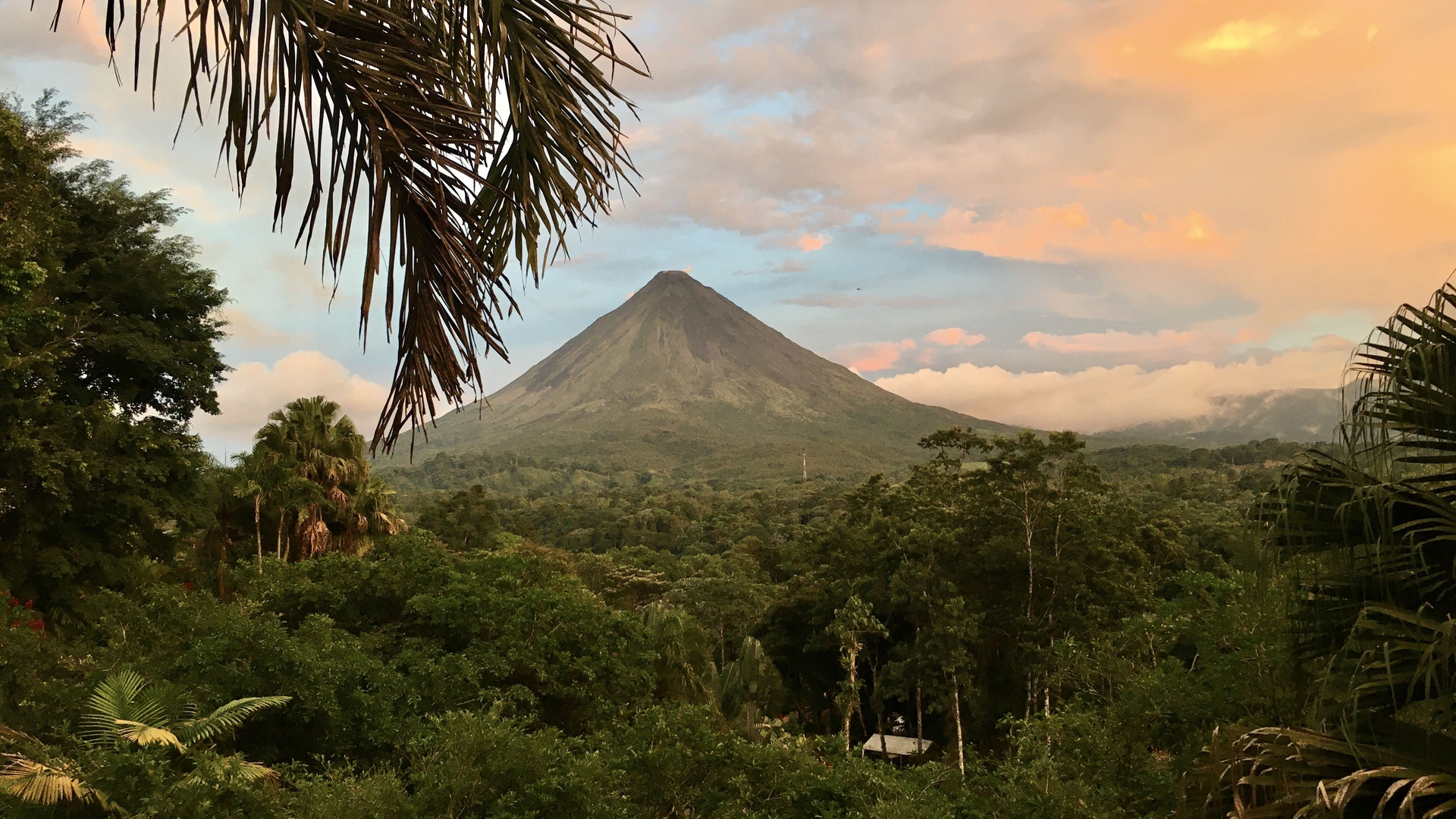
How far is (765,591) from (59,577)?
23.1 metres

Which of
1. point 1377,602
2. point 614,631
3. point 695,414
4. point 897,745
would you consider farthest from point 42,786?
point 695,414

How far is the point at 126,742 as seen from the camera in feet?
16.3

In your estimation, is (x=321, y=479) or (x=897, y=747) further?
(x=897, y=747)

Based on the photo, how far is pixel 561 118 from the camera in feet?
6.26

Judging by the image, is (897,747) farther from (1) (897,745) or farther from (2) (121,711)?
(2) (121,711)

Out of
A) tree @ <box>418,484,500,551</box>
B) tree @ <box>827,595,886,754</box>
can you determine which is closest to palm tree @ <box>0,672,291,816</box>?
tree @ <box>827,595,886,754</box>

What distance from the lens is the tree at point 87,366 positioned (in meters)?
11.0

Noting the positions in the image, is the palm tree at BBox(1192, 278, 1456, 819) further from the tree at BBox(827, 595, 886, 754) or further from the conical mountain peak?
the conical mountain peak

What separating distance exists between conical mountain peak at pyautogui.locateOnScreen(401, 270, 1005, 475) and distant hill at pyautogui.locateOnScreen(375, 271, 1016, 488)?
319 mm

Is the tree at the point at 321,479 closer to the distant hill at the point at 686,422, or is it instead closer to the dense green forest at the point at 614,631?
the dense green forest at the point at 614,631

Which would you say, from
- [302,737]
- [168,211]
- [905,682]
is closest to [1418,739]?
[302,737]

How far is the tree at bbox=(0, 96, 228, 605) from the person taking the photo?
10984 mm

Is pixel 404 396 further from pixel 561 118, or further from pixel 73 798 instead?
pixel 73 798

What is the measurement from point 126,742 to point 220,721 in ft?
3.28
